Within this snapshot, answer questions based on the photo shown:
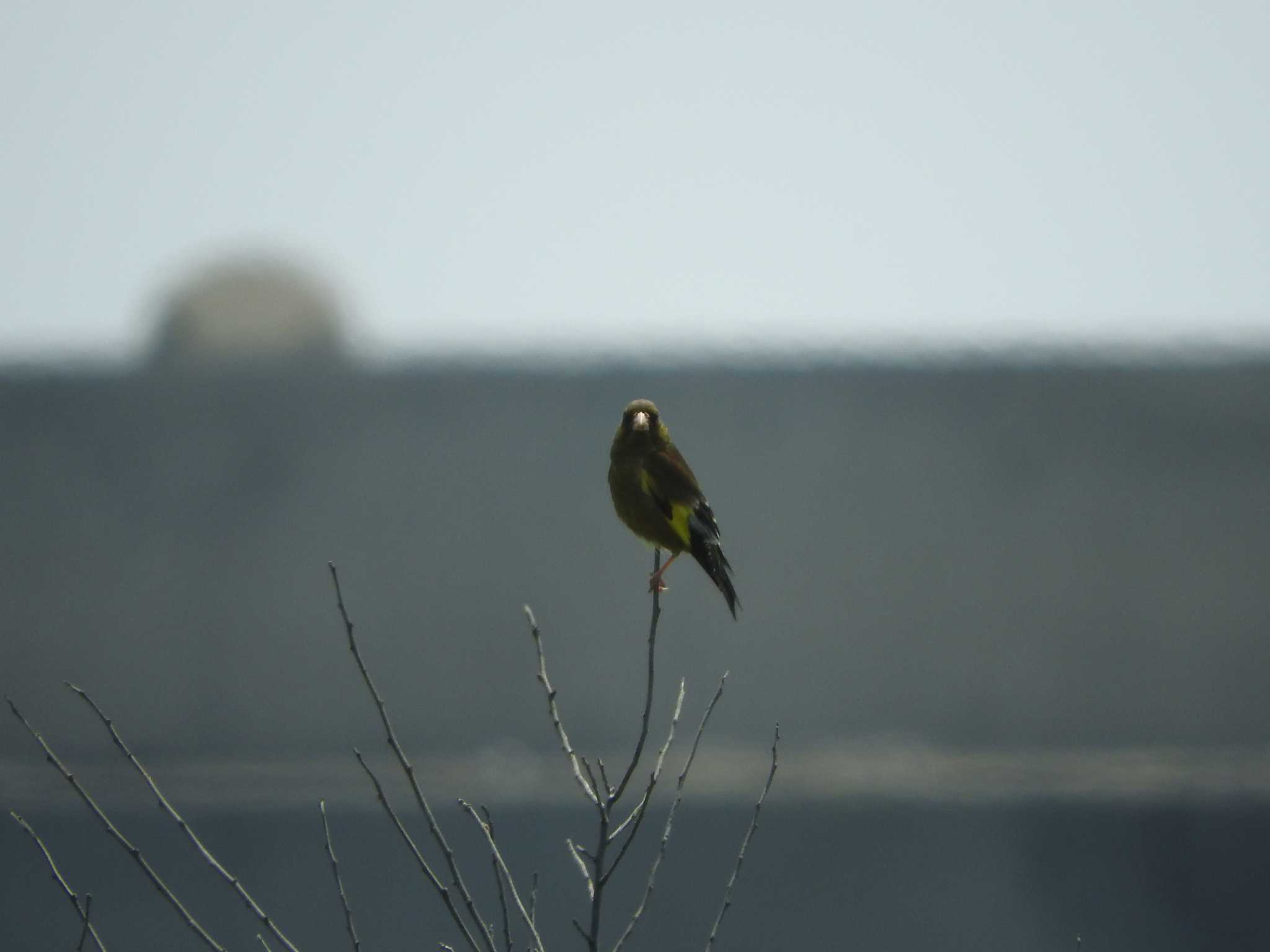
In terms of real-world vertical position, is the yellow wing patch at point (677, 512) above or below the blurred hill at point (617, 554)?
above

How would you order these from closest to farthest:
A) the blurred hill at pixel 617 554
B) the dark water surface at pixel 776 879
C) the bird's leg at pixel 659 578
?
1. the bird's leg at pixel 659 578
2. the dark water surface at pixel 776 879
3. the blurred hill at pixel 617 554

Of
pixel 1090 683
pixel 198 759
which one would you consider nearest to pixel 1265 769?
pixel 1090 683

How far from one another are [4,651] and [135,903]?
3.64m

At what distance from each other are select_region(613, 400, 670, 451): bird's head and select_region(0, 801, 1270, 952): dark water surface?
5.18m

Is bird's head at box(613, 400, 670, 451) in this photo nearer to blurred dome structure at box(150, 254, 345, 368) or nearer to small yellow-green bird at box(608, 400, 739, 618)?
small yellow-green bird at box(608, 400, 739, 618)

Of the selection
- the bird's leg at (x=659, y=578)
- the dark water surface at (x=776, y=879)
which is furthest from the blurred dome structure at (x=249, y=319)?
the bird's leg at (x=659, y=578)

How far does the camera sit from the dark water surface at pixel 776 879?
333 inches

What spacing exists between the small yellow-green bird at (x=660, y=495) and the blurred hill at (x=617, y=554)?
9294 millimetres

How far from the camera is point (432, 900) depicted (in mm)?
8688

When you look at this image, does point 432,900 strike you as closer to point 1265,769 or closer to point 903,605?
point 903,605

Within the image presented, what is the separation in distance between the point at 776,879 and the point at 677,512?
7.12 m

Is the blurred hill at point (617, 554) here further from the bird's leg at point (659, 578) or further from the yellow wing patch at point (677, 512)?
the yellow wing patch at point (677, 512)

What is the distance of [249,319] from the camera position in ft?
46.2

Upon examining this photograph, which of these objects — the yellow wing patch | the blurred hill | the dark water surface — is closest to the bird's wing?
the yellow wing patch
